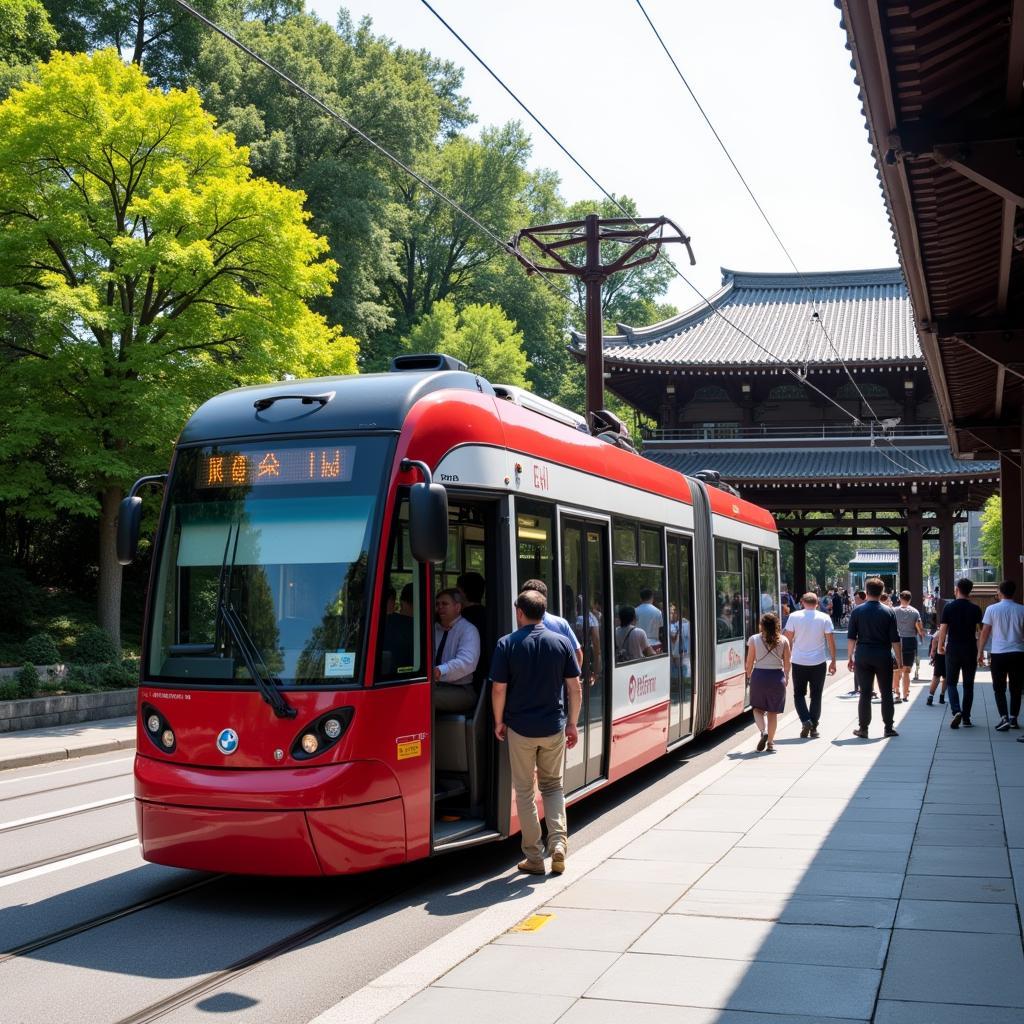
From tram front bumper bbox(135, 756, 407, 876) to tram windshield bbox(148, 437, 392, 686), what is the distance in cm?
53

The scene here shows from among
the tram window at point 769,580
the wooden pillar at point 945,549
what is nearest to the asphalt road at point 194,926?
the tram window at point 769,580

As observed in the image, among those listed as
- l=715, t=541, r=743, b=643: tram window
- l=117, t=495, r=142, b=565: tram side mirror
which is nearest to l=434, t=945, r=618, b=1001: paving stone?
l=117, t=495, r=142, b=565: tram side mirror

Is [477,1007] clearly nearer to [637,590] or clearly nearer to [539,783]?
[539,783]

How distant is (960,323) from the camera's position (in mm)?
12289

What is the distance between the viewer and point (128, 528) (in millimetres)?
7441

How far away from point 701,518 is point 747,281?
3811 centimetres

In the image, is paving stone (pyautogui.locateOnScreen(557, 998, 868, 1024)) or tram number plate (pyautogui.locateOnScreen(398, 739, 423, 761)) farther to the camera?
tram number plate (pyautogui.locateOnScreen(398, 739, 423, 761))

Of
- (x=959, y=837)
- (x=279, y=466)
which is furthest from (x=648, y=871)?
(x=279, y=466)

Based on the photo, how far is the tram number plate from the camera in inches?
264

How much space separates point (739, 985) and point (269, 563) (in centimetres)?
338

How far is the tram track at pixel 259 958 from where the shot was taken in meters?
5.09

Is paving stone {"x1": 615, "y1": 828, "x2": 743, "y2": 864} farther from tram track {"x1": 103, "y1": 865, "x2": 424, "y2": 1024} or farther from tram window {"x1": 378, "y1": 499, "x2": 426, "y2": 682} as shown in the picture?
tram window {"x1": 378, "y1": 499, "x2": 426, "y2": 682}

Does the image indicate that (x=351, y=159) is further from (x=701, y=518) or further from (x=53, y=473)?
(x=701, y=518)

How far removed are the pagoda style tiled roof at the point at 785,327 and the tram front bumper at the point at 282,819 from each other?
30268 mm
